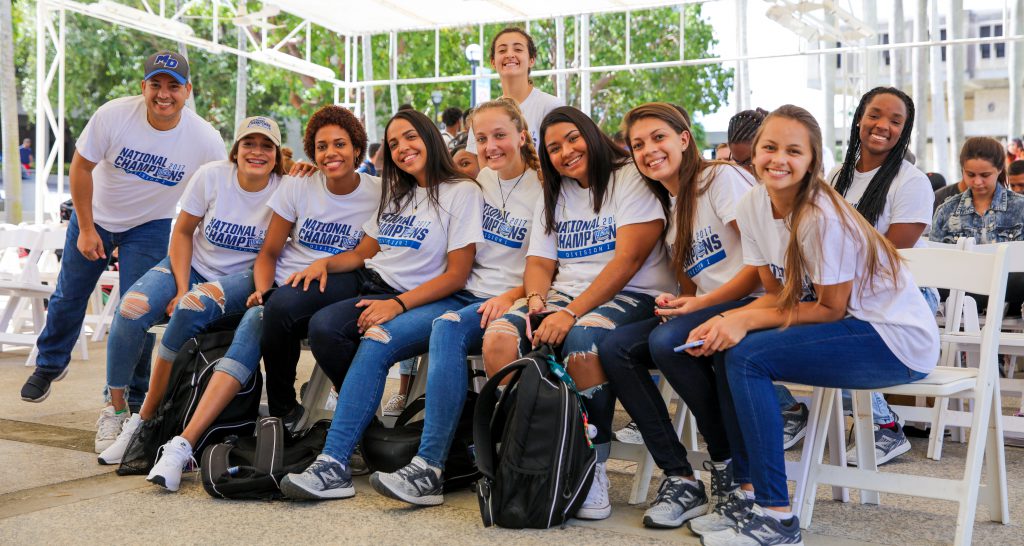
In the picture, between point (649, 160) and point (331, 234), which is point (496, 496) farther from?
point (331, 234)

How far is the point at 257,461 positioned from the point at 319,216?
112 centimetres

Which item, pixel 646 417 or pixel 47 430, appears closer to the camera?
pixel 646 417

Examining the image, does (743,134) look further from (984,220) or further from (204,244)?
(204,244)

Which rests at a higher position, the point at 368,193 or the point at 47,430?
the point at 368,193

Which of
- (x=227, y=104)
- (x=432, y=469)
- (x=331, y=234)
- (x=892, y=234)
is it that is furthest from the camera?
(x=227, y=104)

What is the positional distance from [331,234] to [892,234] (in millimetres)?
2153

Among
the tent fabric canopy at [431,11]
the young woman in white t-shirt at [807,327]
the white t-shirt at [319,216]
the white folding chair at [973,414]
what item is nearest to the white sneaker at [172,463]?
the white t-shirt at [319,216]

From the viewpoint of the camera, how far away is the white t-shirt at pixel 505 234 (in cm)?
379

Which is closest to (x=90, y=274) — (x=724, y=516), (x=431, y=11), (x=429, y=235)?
(x=429, y=235)

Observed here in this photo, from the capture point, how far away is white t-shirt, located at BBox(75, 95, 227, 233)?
453cm

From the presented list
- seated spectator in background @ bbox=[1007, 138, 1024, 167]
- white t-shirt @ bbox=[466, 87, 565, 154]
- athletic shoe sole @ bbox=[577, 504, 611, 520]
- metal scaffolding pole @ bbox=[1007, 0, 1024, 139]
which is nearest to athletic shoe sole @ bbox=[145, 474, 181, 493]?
athletic shoe sole @ bbox=[577, 504, 611, 520]

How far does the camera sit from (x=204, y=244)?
429 cm

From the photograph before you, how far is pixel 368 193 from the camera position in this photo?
4145mm

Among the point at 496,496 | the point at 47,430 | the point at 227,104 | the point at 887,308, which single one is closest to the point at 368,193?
the point at 496,496
